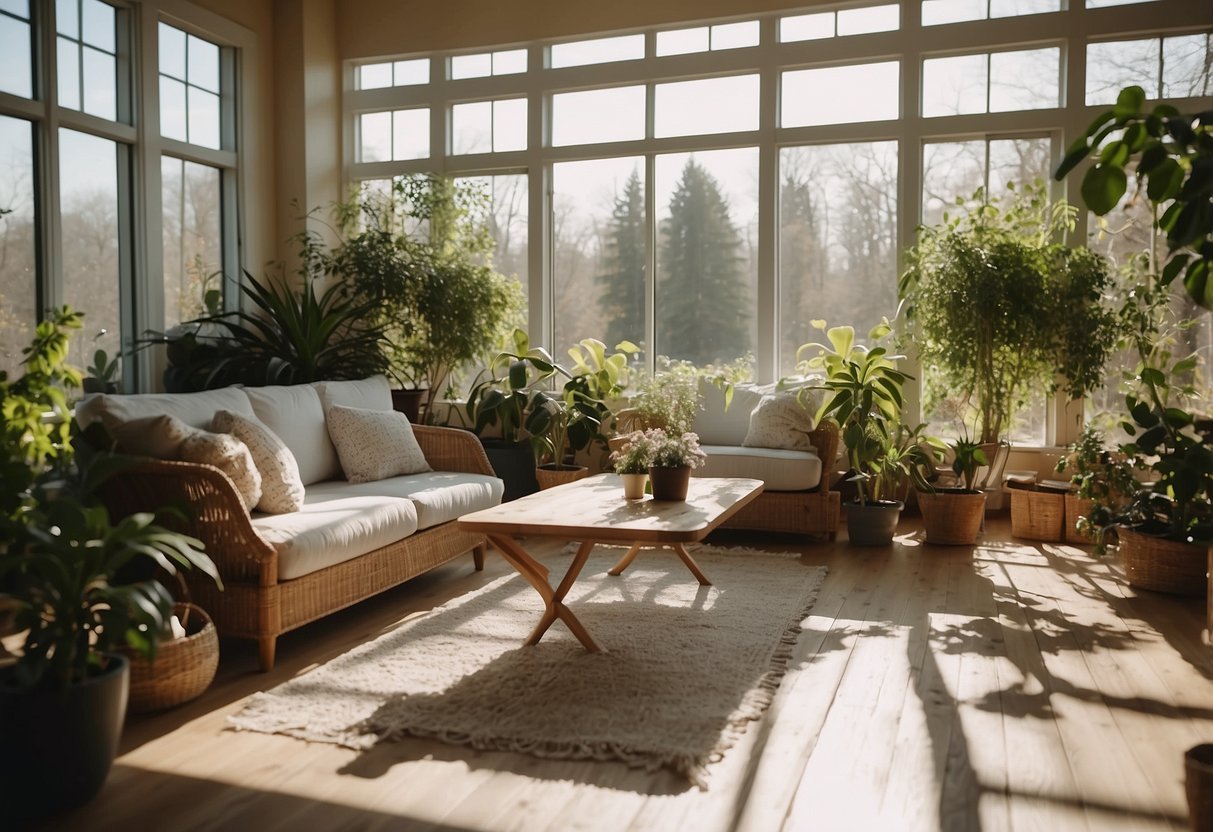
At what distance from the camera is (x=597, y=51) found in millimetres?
7102

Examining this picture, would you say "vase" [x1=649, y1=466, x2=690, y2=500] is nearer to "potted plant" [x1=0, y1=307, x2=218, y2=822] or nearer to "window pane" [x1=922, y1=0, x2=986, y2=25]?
"potted plant" [x1=0, y1=307, x2=218, y2=822]

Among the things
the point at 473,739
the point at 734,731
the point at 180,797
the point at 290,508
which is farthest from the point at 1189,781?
the point at 290,508

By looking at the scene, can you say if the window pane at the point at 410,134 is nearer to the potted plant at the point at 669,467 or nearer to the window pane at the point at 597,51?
the window pane at the point at 597,51

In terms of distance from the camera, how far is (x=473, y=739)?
2.76 metres

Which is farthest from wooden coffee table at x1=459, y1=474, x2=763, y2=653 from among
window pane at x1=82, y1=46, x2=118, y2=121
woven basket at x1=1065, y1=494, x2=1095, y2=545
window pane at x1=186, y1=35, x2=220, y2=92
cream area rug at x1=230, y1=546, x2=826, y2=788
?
window pane at x1=186, y1=35, x2=220, y2=92

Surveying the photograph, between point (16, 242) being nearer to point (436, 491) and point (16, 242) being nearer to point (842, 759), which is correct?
point (436, 491)

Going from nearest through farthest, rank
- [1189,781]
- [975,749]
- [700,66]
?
[1189,781] → [975,749] → [700,66]

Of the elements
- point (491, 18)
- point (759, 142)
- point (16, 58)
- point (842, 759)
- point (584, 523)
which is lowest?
point (842, 759)

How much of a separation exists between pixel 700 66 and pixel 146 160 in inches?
144

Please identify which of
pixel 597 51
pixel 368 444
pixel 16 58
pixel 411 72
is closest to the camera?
pixel 368 444

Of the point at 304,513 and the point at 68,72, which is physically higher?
the point at 68,72

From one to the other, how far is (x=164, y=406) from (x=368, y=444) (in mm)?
1129

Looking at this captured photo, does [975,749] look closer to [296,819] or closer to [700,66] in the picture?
[296,819]

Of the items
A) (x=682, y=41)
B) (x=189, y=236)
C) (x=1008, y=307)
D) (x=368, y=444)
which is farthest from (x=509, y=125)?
(x=1008, y=307)
